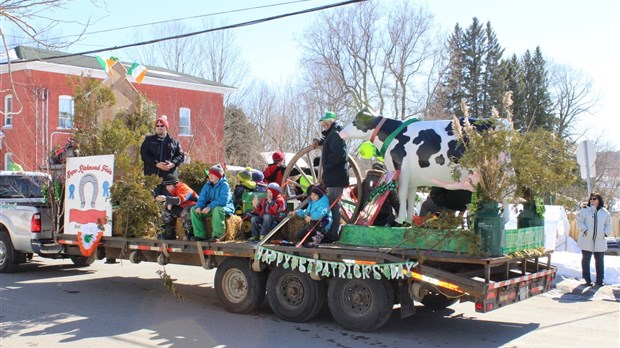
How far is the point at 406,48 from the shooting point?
35.5m

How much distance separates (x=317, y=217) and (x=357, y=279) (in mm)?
1016

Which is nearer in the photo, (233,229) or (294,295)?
(294,295)

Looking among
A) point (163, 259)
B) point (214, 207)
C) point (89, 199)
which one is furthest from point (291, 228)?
point (89, 199)

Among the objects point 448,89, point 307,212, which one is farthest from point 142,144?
point 448,89

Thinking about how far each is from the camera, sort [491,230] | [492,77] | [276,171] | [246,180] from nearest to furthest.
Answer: [491,230], [246,180], [276,171], [492,77]

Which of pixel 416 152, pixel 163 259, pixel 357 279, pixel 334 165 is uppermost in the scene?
pixel 416 152

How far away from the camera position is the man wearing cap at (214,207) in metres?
8.95

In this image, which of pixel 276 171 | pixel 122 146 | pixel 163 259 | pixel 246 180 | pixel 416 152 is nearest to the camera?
pixel 416 152

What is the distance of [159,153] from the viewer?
33.8 ft

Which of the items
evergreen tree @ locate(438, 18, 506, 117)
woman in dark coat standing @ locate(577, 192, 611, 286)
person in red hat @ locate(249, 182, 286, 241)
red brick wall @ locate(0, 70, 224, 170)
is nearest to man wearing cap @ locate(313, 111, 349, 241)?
person in red hat @ locate(249, 182, 286, 241)

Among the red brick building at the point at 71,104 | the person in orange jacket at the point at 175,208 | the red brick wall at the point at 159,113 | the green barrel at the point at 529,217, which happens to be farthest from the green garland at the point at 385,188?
the red brick building at the point at 71,104

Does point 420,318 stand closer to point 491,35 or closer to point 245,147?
point 245,147

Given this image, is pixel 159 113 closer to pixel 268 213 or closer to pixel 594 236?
pixel 594 236

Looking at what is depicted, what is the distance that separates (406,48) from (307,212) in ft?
94.6
